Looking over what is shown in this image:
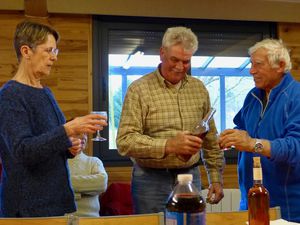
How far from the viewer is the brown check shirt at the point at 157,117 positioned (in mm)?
2055

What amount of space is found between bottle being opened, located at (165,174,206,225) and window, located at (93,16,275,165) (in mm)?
2739

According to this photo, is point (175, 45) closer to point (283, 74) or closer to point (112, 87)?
point (283, 74)

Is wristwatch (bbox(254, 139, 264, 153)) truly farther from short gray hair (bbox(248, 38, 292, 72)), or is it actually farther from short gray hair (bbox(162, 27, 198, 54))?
short gray hair (bbox(162, 27, 198, 54))

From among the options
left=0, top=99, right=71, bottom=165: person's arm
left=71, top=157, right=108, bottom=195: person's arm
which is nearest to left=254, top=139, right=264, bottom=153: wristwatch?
left=0, top=99, right=71, bottom=165: person's arm

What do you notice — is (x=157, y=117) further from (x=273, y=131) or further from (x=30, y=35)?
(x=30, y=35)

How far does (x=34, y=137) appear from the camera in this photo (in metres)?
1.62

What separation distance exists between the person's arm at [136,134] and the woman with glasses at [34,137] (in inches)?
12.9

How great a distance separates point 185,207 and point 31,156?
71 cm

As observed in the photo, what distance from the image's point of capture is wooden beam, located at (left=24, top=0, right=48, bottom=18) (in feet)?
12.1

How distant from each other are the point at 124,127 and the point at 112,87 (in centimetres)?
192

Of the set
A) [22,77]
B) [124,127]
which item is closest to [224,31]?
[124,127]

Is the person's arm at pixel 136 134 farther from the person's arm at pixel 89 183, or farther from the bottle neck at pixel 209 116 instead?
the person's arm at pixel 89 183

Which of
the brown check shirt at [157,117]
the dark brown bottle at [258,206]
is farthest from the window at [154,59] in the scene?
the dark brown bottle at [258,206]

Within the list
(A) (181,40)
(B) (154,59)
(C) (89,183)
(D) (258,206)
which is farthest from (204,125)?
(B) (154,59)
